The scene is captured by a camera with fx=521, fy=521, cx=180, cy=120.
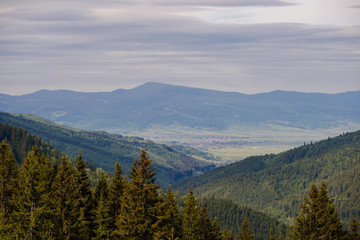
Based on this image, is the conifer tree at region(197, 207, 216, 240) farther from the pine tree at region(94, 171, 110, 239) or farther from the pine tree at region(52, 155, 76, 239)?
the pine tree at region(52, 155, 76, 239)

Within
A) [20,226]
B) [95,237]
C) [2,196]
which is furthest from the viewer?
[2,196]

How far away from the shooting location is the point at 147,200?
50281mm

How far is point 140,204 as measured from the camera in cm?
5022

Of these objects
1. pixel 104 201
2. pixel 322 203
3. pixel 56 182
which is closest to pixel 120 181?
pixel 104 201

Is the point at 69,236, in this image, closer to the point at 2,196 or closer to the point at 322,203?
the point at 2,196

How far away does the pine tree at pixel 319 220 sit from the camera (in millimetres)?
59531

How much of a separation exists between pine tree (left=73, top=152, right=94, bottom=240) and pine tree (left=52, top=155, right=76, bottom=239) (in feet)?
2.04

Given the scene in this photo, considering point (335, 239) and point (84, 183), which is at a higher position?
point (84, 183)

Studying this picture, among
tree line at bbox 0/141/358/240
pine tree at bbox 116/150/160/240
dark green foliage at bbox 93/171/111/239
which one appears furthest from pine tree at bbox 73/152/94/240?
pine tree at bbox 116/150/160/240

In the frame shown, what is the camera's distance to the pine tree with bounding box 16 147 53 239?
5299 centimetres

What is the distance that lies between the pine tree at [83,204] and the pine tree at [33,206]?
2.97m

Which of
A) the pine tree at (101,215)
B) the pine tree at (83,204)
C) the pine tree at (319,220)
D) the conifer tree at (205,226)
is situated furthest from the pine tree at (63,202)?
the pine tree at (319,220)

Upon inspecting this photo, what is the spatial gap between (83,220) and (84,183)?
4.15 metres

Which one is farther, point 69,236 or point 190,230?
point 190,230
